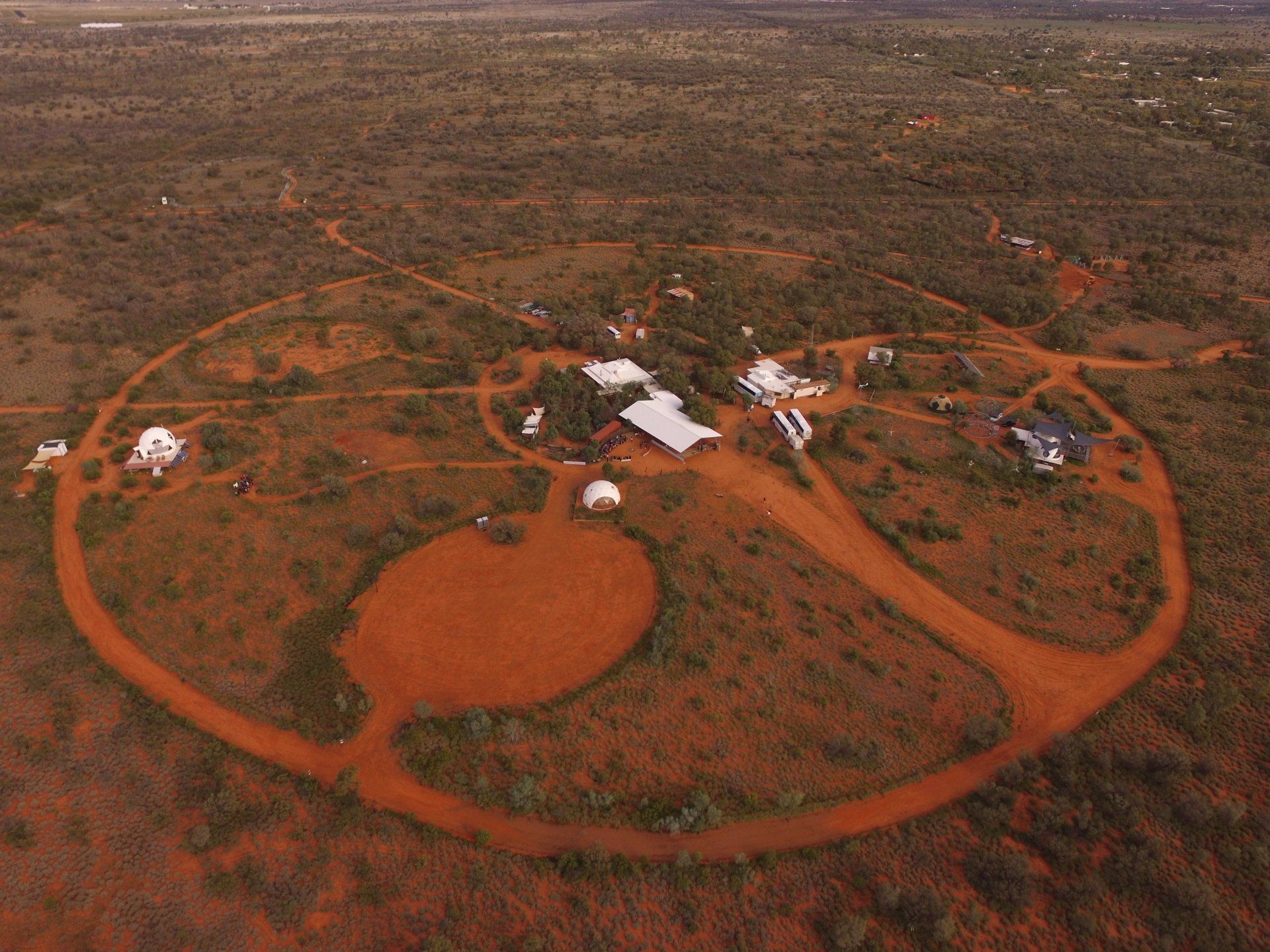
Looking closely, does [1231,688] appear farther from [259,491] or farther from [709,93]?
[709,93]

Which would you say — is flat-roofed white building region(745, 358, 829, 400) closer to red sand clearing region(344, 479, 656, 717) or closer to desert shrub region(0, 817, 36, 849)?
red sand clearing region(344, 479, 656, 717)

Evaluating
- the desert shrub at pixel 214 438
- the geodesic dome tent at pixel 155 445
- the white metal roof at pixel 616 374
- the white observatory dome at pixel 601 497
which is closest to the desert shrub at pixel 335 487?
the desert shrub at pixel 214 438

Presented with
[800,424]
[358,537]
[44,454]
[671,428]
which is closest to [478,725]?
[358,537]

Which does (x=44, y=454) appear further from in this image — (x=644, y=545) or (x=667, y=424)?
(x=667, y=424)

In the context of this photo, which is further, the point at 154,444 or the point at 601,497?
the point at 154,444

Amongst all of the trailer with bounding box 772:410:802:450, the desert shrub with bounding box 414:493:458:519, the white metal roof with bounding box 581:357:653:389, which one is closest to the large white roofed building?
the white metal roof with bounding box 581:357:653:389

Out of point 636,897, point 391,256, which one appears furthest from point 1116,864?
point 391,256

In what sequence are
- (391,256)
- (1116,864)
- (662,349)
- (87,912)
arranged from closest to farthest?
(87,912) < (1116,864) < (662,349) < (391,256)
